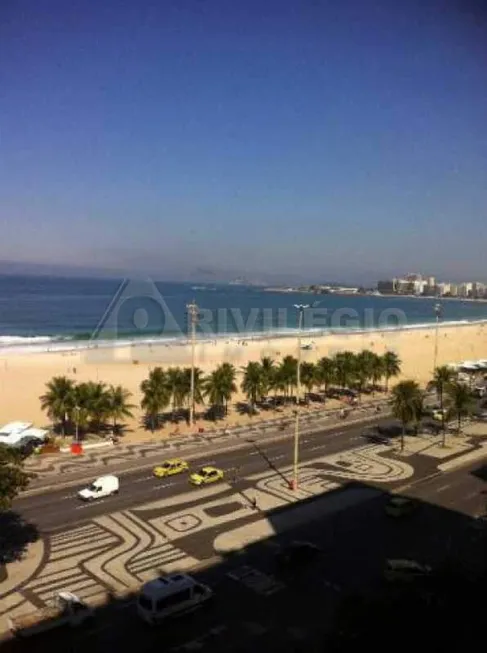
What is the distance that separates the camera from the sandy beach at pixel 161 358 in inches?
1956

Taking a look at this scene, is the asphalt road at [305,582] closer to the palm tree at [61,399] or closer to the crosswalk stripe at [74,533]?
the crosswalk stripe at [74,533]

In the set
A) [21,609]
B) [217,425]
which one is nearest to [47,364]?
[217,425]

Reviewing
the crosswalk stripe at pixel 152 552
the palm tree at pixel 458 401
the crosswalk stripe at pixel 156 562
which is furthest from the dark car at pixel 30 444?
the palm tree at pixel 458 401

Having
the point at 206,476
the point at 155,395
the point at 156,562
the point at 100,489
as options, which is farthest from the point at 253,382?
the point at 156,562

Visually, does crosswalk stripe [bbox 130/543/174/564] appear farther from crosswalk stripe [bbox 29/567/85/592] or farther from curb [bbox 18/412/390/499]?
curb [bbox 18/412/390/499]

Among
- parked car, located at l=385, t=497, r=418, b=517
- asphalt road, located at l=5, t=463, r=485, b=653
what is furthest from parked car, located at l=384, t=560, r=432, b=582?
parked car, located at l=385, t=497, r=418, b=517

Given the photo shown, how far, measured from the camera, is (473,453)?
3756 cm

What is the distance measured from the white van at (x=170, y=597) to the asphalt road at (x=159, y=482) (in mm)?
8002

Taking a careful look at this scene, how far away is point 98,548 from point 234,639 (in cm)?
773

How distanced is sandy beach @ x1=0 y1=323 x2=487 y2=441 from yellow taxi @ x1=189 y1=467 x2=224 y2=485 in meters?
10.3

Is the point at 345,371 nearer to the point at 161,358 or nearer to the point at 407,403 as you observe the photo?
the point at 407,403

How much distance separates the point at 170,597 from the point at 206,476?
1279cm

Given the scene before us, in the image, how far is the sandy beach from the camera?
49688 mm

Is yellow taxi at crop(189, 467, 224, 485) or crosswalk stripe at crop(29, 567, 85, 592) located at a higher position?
yellow taxi at crop(189, 467, 224, 485)
